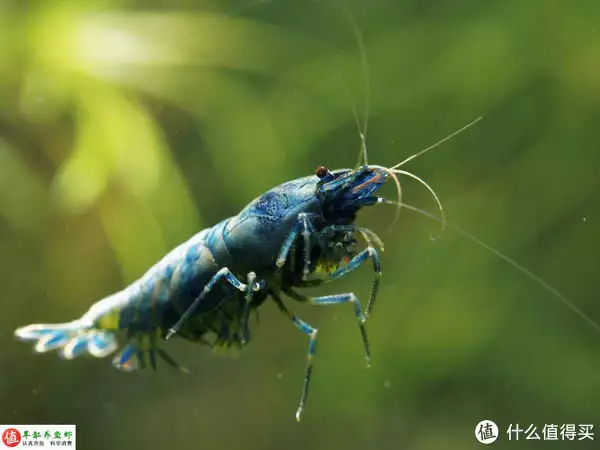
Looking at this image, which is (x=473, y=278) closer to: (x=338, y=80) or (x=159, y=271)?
(x=338, y=80)

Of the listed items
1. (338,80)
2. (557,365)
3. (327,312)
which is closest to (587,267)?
(557,365)

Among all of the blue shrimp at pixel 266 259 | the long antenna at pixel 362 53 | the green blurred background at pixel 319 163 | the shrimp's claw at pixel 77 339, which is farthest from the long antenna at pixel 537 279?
the shrimp's claw at pixel 77 339

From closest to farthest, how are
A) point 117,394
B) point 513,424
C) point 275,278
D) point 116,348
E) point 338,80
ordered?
point 275,278, point 116,348, point 513,424, point 338,80, point 117,394

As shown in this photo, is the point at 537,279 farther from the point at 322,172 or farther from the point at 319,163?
the point at 322,172

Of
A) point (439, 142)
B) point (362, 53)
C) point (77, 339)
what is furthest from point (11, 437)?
point (362, 53)

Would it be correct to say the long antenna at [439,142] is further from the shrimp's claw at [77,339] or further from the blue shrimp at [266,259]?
the shrimp's claw at [77,339]

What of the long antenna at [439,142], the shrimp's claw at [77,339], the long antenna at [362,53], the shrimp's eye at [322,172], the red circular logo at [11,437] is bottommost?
the red circular logo at [11,437]
